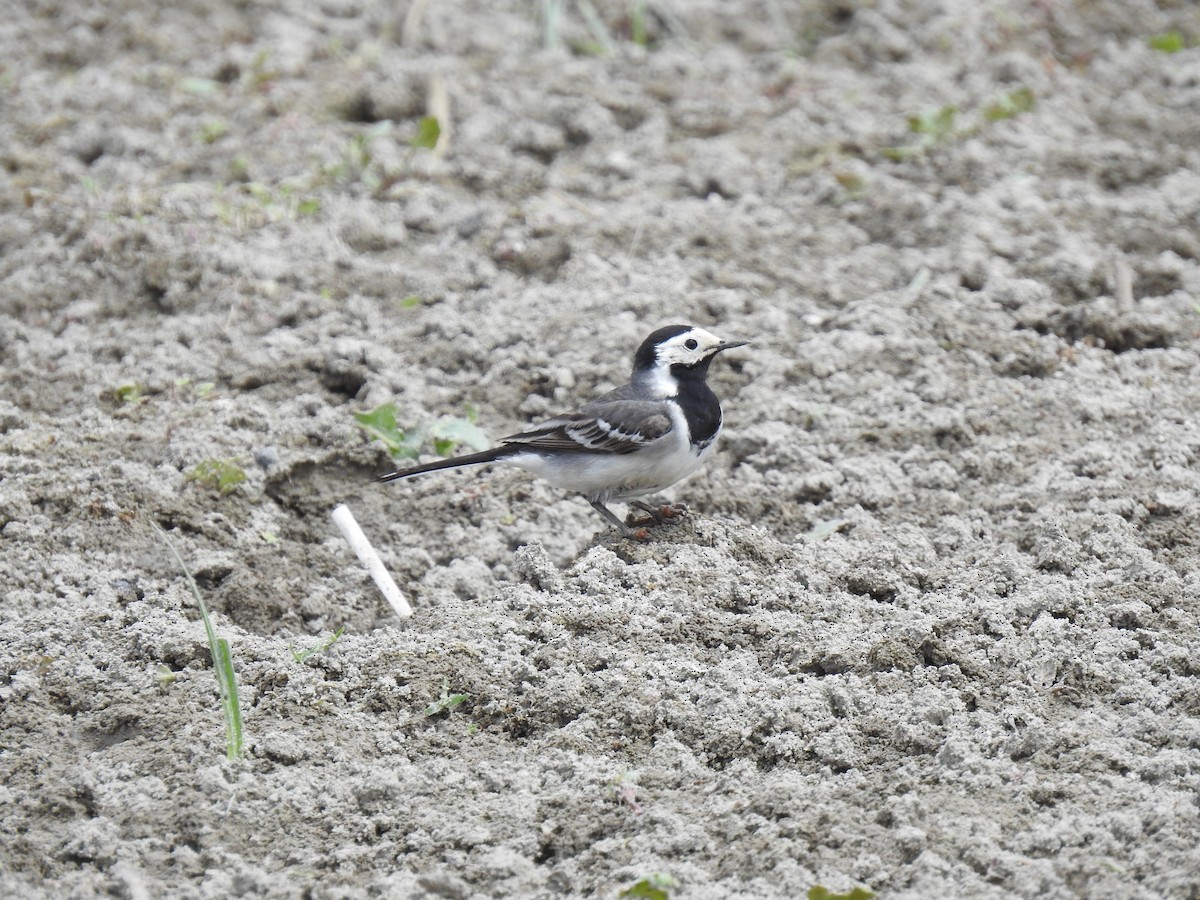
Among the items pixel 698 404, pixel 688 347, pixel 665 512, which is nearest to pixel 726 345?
pixel 688 347

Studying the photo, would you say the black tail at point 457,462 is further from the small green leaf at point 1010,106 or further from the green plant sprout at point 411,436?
the small green leaf at point 1010,106

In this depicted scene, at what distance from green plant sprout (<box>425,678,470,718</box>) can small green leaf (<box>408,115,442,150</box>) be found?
3768mm

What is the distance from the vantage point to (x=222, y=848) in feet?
11.2

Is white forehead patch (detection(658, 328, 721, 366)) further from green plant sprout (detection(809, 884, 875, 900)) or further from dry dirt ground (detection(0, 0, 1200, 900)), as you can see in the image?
green plant sprout (detection(809, 884, 875, 900))

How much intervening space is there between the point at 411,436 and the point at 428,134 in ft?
7.52

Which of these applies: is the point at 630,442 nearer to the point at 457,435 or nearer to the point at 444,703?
the point at 457,435

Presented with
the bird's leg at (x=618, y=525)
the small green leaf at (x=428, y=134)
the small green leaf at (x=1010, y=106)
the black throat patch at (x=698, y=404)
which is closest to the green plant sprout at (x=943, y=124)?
the small green leaf at (x=1010, y=106)

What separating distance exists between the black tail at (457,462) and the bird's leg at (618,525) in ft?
1.26

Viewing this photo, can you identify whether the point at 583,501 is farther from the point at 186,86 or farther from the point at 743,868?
the point at 186,86

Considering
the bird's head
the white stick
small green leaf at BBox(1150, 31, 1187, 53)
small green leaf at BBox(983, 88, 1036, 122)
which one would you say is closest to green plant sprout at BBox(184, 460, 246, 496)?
the white stick

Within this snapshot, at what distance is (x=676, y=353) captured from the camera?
16.8 ft

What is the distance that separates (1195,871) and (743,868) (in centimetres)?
105

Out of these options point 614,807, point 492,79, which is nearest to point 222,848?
point 614,807

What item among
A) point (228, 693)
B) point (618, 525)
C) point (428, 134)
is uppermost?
point (428, 134)
